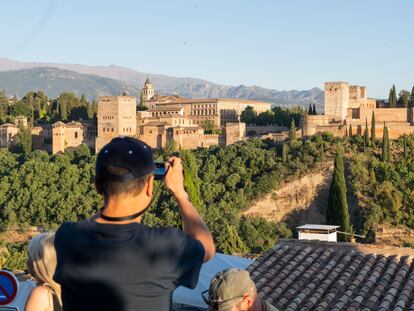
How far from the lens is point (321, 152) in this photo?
33.9 metres

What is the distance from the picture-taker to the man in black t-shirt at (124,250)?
2.10 meters

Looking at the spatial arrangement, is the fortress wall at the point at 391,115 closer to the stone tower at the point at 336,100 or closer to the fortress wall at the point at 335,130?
the fortress wall at the point at 335,130

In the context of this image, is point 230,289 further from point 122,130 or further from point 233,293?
point 122,130

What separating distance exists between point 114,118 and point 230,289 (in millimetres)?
41927

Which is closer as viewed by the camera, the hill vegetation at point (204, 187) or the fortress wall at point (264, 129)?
the hill vegetation at point (204, 187)

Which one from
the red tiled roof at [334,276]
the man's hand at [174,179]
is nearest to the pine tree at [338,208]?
the red tiled roof at [334,276]

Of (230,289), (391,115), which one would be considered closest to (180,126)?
(391,115)

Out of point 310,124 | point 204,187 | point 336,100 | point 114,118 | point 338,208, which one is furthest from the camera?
point 114,118

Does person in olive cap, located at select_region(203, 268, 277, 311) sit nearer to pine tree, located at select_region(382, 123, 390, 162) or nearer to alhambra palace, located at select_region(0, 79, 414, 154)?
pine tree, located at select_region(382, 123, 390, 162)

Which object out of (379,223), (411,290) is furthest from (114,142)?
(379,223)

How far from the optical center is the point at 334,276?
278 inches

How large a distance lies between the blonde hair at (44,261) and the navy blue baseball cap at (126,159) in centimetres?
33

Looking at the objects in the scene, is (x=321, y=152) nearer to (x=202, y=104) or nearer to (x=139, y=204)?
(x=202, y=104)

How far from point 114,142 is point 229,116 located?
183ft
